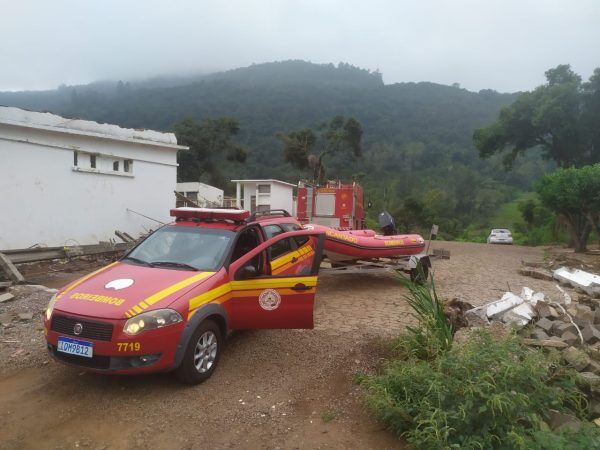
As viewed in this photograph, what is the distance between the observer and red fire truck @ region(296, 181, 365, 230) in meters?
14.5

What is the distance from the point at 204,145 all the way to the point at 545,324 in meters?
41.5

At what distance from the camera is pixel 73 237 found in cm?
1341

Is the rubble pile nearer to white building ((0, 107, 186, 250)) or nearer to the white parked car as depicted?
white building ((0, 107, 186, 250))

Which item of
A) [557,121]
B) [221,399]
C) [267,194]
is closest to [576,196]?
[557,121]

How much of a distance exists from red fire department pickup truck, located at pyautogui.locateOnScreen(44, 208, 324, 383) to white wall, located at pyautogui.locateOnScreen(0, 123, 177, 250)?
332 inches

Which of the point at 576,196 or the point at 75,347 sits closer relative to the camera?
the point at 75,347

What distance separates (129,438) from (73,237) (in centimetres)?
1106

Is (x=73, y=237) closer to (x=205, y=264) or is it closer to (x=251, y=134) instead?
(x=205, y=264)

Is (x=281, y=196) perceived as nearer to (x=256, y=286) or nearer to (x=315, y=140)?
Result: (x=315, y=140)

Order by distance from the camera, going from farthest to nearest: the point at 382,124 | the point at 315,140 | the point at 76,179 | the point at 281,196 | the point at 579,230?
the point at 382,124 < the point at 315,140 < the point at 281,196 < the point at 579,230 < the point at 76,179

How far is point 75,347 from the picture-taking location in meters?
4.17

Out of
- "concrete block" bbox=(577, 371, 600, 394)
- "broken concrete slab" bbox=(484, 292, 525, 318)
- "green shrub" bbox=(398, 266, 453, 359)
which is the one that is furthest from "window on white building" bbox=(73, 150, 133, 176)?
"concrete block" bbox=(577, 371, 600, 394)

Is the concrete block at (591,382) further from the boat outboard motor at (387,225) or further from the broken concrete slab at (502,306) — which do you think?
the boat outboard motor at (387,225)

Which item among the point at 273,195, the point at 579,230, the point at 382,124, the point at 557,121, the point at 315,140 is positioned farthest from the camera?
the point at 382,124
